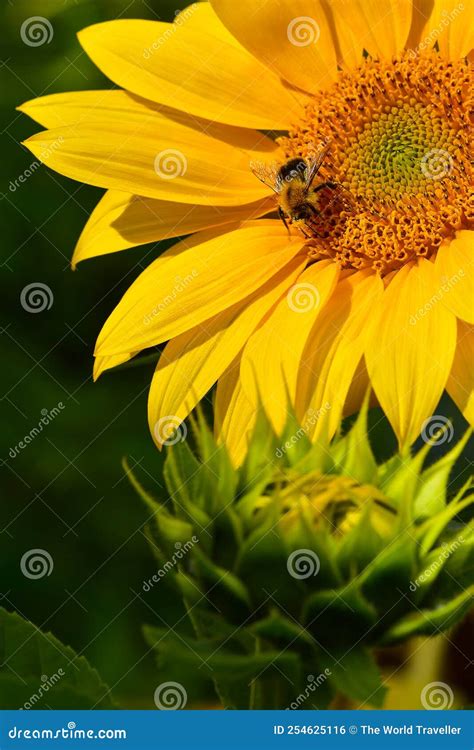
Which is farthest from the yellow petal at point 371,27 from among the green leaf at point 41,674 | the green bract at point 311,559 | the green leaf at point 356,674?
the green leaf at point 41,674

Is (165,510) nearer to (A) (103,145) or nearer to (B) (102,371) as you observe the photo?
(B) (102,371)

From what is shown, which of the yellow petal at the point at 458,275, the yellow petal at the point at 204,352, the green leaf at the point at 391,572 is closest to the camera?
the green leaf at the point at 391,572

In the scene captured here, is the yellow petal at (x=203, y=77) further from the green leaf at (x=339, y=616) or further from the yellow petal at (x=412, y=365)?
the green leaf at (x=339, y=616)

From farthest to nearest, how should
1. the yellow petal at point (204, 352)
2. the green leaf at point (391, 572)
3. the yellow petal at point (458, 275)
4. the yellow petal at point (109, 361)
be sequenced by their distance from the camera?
the yellow petal at point (109, 361)
the yellow petal at point (204, 352)
the yellow petal at point (458, 275)
the green leaf at point (391, 572)

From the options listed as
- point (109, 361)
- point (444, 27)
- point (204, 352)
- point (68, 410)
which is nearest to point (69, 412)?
point (68, 410)

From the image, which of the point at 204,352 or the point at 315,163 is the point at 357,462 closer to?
the point at 204,352

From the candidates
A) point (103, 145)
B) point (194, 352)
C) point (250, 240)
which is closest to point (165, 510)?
point (194, 352)
